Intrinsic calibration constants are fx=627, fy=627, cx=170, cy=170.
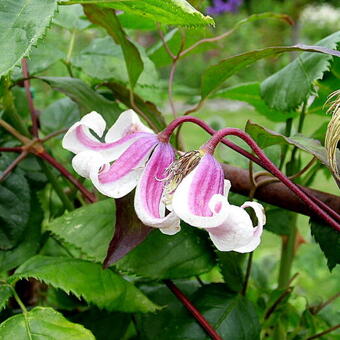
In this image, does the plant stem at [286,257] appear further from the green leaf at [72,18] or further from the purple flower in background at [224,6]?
the purple flower in background at [224,6]

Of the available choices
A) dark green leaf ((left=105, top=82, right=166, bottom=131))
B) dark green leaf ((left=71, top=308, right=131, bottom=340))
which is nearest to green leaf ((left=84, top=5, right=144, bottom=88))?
dark green leaf ((left=105, top=82, right=166, bottom=131))

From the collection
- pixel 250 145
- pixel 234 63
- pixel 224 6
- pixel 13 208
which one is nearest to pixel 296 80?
pixel 234 63

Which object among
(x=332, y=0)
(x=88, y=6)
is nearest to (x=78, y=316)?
(x=88, y=6)

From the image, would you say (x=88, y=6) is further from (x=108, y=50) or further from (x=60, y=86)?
(x=108, y=50)

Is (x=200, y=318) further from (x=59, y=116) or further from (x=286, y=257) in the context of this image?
(x=59, y=116)

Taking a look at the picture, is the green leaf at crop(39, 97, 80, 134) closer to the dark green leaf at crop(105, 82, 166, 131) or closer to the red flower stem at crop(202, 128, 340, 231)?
the dark green leaf at crop(105, 82, 166, 131)

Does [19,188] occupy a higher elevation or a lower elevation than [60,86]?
lower

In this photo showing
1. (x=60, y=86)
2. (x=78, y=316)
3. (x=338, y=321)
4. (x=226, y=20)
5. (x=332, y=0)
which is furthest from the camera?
(x=332, y=0)
